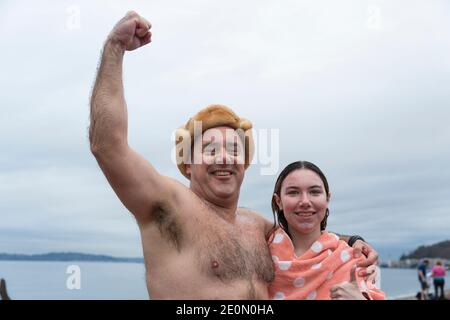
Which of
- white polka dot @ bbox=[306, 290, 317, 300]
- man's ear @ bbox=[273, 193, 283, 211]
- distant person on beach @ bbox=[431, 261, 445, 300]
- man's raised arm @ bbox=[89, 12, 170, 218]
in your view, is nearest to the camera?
man's raised arm @ bbox=[89, 12, 170, 218]

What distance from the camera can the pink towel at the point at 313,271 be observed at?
4.12m

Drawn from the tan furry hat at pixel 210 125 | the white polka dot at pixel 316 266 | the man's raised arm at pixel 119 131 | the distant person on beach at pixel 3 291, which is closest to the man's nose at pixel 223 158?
the tan furry hat at pixel 210 125

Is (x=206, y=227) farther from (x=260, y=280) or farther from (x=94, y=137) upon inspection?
(x=94, y=137)

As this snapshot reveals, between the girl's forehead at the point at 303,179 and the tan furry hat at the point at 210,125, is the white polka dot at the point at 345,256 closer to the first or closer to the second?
the girl's forehead at the point at 303,179

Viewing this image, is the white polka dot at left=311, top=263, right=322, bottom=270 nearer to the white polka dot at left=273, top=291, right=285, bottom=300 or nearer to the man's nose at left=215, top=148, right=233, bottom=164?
the white polka dot at left=273, top=291, right=285, bottom=300

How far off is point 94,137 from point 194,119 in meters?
1.03

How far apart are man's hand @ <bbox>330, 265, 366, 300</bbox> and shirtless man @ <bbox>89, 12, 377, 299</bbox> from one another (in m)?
0.47

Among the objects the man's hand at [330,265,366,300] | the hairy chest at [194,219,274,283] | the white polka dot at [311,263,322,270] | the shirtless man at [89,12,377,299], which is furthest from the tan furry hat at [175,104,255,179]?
the man's hand at [330,265,366,300]

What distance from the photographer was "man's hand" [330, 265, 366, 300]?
382 centimetres

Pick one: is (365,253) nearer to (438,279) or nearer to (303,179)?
(303,179)

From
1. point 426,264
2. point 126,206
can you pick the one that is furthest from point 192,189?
point 426,264

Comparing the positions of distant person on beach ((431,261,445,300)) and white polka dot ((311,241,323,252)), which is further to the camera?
distant person on beach ((431,261,445,300))

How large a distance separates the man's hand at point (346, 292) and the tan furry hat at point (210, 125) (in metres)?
1.30

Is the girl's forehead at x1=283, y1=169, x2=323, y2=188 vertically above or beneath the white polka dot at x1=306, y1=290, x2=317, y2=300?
above
